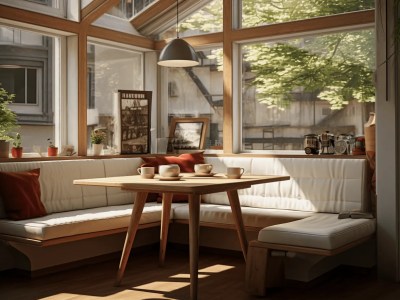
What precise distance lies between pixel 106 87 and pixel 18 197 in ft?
6.69

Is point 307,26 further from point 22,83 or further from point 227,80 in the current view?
point 22,83

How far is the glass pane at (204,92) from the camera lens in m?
6.23

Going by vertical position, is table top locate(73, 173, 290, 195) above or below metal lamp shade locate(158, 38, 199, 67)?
below

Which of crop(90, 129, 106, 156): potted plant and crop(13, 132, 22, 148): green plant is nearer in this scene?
crop(13, 132, 22, 148): green plant

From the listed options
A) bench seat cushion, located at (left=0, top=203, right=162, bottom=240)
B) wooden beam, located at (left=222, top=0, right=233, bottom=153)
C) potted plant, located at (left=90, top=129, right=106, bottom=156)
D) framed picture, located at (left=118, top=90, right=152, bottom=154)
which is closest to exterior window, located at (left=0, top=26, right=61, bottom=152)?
potted plant, located at (left=90, top=129, right=106, bottom=156)

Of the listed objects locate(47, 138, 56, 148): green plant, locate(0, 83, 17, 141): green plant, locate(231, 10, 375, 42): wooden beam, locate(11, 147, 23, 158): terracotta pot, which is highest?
locate(231, 10, 375, 42): wooden beam

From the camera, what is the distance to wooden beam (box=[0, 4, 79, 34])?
4.92 metres

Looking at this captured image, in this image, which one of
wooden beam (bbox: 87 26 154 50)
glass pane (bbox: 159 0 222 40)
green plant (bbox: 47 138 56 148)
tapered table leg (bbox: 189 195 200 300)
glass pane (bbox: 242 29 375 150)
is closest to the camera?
tapered table leg (bbox: 189 195 200 300)

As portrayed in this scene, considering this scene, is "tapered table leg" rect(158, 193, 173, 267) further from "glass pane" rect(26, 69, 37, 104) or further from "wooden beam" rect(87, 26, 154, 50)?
"wooden beam" rect(87, 26, 154, 50)

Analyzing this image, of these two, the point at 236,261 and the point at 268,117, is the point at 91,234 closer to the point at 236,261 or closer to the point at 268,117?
the point at 236,261

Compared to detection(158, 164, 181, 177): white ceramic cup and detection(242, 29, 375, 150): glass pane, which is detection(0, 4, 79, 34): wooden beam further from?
detection(158, 164, 181, 177): white ceramic cup

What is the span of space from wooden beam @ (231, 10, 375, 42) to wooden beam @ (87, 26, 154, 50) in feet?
3.78

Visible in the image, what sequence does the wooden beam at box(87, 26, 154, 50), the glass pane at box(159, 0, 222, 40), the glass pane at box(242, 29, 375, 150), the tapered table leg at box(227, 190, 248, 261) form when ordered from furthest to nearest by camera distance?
the glass pane at box(159, 0, 222, 40) → the wooden beam at box(87, 26, 154, 50) → the glass pane at box(242, 29, 375, 150) → the tapered table leg at box(227, 190, 248, 261)

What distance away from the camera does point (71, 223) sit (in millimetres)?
4289
